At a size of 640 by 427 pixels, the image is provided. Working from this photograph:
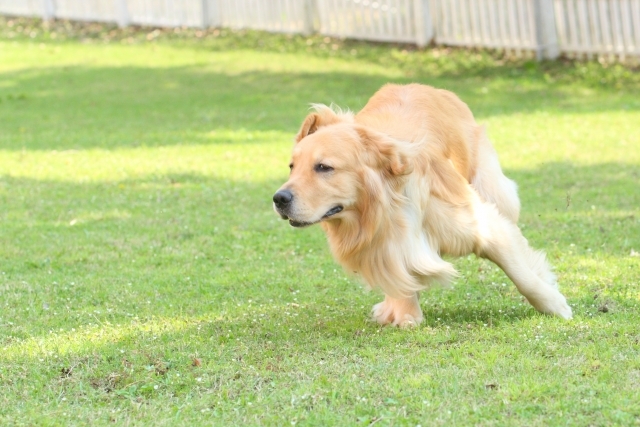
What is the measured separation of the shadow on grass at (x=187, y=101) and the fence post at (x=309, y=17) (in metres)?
3.14

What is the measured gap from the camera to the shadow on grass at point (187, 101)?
49.2 ft

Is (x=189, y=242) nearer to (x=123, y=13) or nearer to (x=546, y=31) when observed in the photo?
(x=546, y=31)

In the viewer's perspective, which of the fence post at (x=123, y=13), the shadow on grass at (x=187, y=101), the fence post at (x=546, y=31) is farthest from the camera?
the fence post at (x=123, y=13)

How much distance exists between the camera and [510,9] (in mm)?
18969

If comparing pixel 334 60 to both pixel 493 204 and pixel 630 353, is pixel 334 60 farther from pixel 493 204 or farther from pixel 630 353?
pixel 630 353

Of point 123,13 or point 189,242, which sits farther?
point 123,13

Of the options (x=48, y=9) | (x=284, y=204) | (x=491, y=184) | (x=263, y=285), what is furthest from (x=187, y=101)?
(x=284, y=204)

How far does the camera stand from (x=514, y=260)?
618 centimetres

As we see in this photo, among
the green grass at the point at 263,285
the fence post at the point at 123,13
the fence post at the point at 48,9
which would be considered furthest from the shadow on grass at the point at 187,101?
the fence post at the point at 48,9

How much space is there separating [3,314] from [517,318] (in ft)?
12.1

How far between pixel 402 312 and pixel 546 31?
44.7ft

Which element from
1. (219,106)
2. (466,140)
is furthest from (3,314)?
(219,106)

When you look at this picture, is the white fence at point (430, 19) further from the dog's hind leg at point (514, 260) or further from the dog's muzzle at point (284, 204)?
the dog's muzzle at point (284, 204)

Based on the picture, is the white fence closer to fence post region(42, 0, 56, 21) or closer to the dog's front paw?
fence post region(42, 0, 56, 21)
